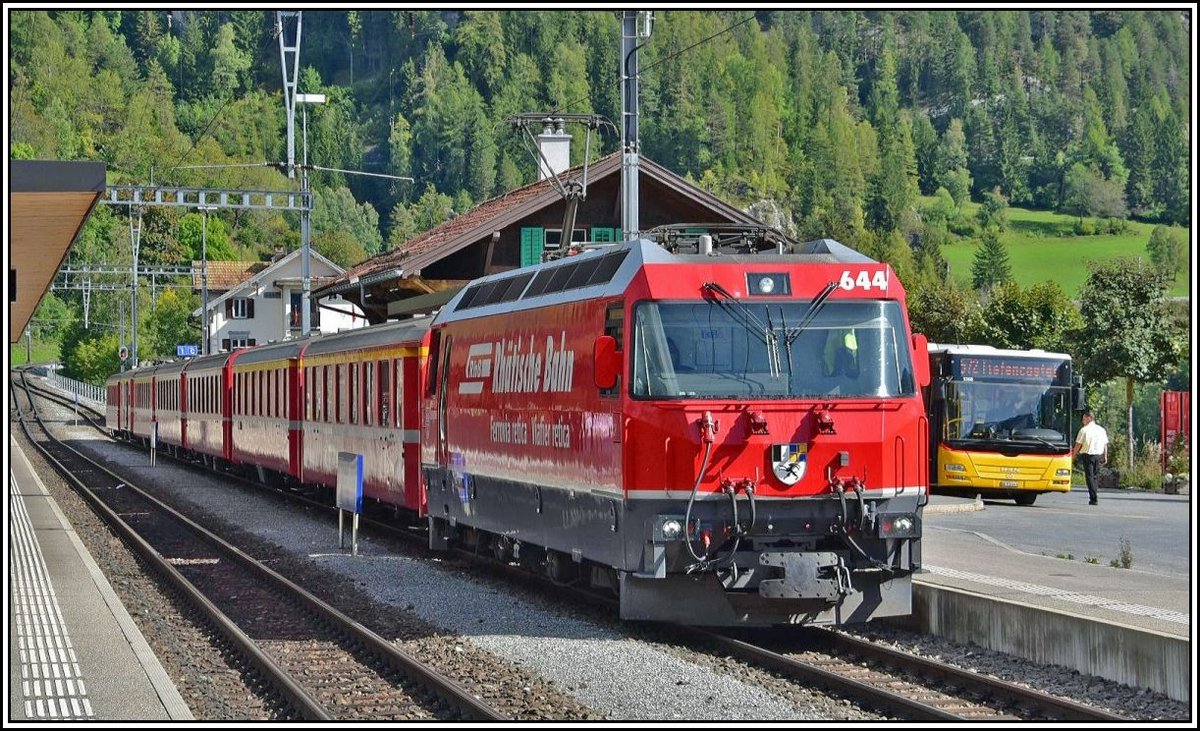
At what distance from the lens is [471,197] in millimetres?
172625

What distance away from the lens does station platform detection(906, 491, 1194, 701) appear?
1062 centimetres

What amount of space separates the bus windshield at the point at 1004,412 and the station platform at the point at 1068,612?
41.6ft

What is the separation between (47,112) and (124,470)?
116011mm

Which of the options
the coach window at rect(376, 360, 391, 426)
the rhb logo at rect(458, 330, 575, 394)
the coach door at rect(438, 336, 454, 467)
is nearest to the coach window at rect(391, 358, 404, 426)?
the coach window at rect(376, 360, 391, 426)

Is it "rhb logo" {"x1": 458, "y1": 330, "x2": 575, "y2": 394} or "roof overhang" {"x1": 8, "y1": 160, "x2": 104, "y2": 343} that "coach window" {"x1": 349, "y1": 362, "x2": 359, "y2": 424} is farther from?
"rhb logo" {"x1": 458, "y1": 330, "x2": 575, "y2": 394}

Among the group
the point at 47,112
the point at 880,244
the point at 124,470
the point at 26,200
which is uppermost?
the point at 47,112

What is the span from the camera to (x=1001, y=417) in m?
30.0

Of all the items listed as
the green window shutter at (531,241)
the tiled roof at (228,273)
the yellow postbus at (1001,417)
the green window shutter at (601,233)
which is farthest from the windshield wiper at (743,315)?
the tiled roof at (228,273)

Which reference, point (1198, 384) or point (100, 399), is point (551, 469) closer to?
point (1198, 384)

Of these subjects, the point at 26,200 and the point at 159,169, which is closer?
the point at 26,200

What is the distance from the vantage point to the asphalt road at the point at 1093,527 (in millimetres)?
18562

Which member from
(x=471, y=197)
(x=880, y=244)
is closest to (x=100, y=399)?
(x=471, y=197)

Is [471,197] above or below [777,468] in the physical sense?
above

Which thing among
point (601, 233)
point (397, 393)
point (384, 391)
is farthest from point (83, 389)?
point (397, 393)
